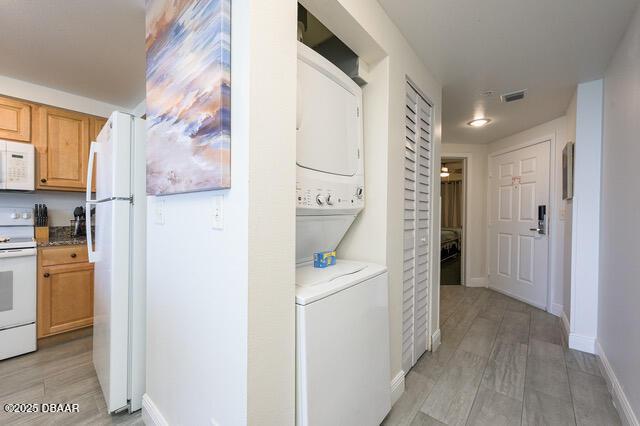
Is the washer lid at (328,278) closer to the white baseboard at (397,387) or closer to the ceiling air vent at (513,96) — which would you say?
the white baseboard at (397,387)

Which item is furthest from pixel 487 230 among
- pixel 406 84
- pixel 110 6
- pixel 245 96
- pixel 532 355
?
pixel 110 6

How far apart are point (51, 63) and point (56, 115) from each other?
2.03ft

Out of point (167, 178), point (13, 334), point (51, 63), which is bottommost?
point (13, 334)

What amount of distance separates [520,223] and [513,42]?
265 centimetres

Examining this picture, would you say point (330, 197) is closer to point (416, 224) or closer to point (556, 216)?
point (416, 224)

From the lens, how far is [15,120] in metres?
2.32

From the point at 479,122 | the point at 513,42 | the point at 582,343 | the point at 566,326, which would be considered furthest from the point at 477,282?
the point at 513,42

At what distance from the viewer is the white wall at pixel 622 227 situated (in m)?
1.49

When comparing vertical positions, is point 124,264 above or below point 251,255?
below

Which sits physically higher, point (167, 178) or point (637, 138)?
point (637, 138)

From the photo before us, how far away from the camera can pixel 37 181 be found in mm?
2441

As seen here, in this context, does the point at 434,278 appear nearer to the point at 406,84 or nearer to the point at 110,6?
the point at 406,84

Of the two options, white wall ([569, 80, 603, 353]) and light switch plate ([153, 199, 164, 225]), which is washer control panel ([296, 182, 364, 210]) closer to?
light switch plate ([153, 199, 164, 225])

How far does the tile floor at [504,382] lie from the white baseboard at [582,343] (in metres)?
0.06
